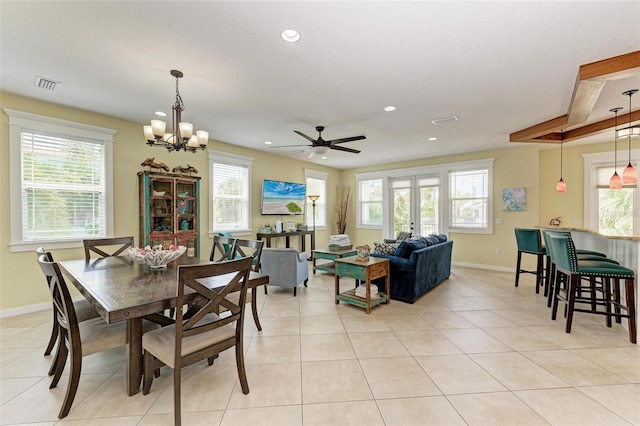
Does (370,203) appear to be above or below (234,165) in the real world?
below

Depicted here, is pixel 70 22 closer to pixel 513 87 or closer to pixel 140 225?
pixel 140 225

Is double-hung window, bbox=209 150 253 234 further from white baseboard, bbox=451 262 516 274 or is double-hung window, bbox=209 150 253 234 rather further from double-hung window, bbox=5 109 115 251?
white baseboard, bbox=451 262 516 274

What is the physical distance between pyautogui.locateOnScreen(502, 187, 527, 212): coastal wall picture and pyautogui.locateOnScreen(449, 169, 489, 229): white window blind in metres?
0.34

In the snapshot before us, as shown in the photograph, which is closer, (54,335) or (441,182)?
(54,335)

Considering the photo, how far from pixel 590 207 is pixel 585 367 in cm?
484

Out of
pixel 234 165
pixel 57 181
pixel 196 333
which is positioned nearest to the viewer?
pixel 196 333

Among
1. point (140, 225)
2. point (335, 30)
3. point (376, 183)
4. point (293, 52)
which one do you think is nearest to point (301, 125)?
point (293, 52)

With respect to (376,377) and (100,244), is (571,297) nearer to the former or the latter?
(376,377)

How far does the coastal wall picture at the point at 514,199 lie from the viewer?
18.6 ft

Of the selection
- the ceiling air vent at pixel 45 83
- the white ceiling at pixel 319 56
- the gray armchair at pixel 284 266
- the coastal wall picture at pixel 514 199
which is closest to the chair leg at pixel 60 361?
the white ceiling at pixel 319 56

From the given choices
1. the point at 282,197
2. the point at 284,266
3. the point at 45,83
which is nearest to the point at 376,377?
the point at 284,266

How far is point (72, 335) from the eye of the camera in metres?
1.73

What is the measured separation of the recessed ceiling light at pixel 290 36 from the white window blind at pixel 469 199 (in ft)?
18.2

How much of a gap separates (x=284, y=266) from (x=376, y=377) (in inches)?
92.1
